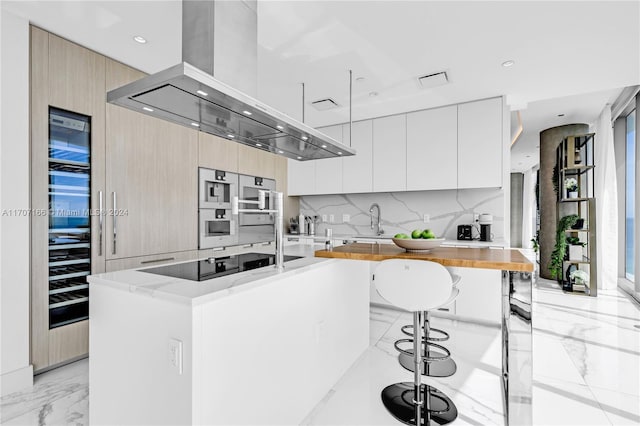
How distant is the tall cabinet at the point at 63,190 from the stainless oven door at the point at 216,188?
952mm

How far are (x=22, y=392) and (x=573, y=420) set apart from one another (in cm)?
326

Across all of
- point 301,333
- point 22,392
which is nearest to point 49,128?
point 22,392

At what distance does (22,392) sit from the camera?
6.55 ft

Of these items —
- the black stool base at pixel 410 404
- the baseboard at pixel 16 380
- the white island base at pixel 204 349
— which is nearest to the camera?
the white island base at pixel 204 349

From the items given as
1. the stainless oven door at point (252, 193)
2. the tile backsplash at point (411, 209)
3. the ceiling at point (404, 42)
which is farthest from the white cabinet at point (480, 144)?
the stainless oven door at point (252, 193)

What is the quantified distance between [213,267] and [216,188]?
2.00 meters

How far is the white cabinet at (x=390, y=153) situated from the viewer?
397 cm

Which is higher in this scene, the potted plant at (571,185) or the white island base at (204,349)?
the potted plant at (571,185)

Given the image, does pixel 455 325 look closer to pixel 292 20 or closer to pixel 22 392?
pixel 292 20

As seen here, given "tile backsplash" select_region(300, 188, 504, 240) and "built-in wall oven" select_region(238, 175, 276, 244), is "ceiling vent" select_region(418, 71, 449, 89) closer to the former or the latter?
"tile backsplash" select_region(300, 188, 504, 240)

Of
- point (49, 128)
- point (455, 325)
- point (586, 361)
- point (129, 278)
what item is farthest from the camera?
point (455, 325)

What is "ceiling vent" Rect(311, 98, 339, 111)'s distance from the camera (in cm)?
351

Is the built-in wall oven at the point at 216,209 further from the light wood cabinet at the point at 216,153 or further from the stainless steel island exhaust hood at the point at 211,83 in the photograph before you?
the stainless steel island exhaust hood at the point at 211,83

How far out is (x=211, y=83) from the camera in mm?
1345
